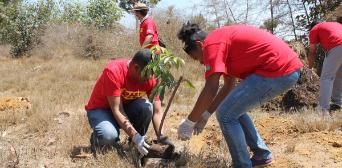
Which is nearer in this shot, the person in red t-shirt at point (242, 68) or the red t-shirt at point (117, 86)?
the person in red t-shirt at point (242, 68)

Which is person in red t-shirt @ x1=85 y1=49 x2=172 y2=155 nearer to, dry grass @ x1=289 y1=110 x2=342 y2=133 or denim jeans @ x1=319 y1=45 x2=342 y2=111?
dry grass @ x1=289 y1=110 x2=342 y2=133

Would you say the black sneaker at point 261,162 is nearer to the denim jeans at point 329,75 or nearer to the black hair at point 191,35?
the black hair at point 191,35

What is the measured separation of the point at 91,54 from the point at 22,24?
15.6 ft

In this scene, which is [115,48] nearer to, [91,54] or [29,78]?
[91,54]

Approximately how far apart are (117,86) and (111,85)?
5cm

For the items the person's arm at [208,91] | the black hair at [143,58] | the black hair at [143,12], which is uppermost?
the black hair at [143,12]

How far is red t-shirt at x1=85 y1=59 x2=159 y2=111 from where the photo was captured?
3.95 m

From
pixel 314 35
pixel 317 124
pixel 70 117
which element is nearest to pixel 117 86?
pixel 317 124

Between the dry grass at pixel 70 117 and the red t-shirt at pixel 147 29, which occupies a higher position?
the red t-shirt at pixel 147 29

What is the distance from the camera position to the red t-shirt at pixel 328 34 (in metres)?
5.70

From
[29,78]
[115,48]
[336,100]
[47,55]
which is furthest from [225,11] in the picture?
[47,55]

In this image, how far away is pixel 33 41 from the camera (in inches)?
726

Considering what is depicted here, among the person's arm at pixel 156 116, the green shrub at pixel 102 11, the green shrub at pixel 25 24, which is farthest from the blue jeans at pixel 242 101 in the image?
the green shrub at pixel 102 11

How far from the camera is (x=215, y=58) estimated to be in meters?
3.02
